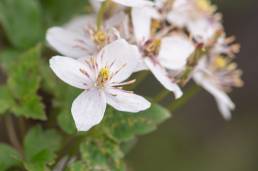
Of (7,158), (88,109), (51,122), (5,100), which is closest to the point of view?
(88,109)

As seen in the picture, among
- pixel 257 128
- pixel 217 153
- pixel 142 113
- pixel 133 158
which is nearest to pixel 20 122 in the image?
pixel 142 113

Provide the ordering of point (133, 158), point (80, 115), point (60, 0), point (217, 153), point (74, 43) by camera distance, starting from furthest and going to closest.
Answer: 1. point (217, 153)
2. point (133, 158)
3. point (60, 0)
4. point (74, 43)
5. point (80, 115)

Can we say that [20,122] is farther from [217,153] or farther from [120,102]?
[217,153]

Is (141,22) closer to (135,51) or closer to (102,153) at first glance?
(135,51)

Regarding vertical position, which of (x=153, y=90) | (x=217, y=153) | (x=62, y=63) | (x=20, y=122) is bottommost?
(x=217, y=153)

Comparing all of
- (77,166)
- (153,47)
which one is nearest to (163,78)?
(153,47)

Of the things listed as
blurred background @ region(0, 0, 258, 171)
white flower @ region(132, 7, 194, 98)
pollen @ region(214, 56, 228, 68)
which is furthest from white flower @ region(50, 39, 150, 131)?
blurred background @ region(0, 0, 258, 171)

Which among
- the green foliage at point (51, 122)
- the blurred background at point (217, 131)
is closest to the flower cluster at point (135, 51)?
the green foliage at point (51, 122)

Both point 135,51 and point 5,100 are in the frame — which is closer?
point 135,51
